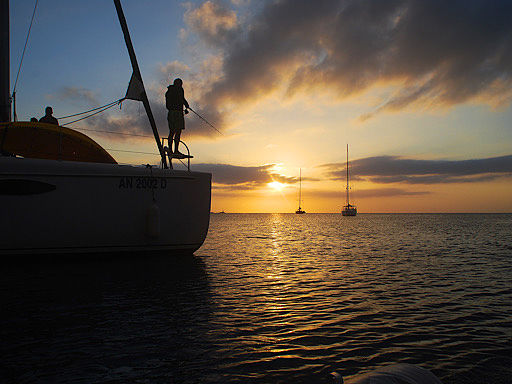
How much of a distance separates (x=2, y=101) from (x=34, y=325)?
8317 mm

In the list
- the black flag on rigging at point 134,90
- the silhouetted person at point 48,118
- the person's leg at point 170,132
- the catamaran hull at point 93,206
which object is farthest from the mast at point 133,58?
the silhouetted person at point 48,118

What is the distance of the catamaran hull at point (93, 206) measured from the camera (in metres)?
8.27

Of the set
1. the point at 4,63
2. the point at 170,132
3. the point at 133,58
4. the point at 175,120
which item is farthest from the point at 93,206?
the point at 4,63

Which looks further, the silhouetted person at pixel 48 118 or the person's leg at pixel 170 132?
the silhouetted person at pixel 48 118

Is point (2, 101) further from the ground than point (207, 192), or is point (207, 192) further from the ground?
point (2, 101)

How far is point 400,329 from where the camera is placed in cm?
460

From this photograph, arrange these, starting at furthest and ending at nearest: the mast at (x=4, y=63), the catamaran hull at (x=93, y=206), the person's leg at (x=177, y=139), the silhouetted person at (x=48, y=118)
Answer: the silhouetted person at (x=48, y=118) → the person's leg at (x=177, y=139) → the mast at (x=4, y=63) → the catamaran hull at (x=93, y=206)

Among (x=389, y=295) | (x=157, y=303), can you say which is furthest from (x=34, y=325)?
(x=389, y=295)

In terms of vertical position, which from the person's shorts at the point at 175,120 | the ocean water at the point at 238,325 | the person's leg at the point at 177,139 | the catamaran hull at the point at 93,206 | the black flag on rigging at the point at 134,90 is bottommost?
the ocean water at the point at 238,325

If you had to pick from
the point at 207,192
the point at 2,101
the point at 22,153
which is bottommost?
the point at 207,192

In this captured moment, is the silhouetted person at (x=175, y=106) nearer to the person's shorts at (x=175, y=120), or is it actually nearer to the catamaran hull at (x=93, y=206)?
the person's shorts at (x=175, y=120)

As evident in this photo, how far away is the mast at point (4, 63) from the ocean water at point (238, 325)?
465cm

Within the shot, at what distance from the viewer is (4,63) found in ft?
Result: 32.7

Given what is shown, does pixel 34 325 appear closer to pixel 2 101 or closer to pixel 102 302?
pixel 102 302
